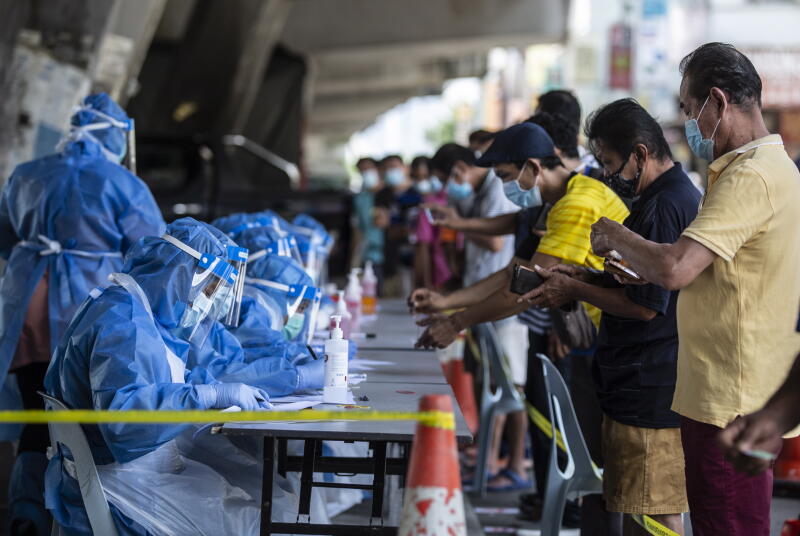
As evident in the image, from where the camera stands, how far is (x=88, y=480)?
335 centimetres

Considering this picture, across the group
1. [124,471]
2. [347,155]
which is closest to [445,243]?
[124,471]

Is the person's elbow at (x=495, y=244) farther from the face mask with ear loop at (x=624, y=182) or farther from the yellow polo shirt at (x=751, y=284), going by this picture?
the yellow polo shirt at (x=751, y=284)

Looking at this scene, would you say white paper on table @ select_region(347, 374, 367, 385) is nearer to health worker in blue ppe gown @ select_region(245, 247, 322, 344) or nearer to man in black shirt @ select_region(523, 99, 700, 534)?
health worker in blue ppe gown @ select_region(245, 247, 322, 344)

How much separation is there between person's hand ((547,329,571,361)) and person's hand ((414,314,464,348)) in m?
0.46

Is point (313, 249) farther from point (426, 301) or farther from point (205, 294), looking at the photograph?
point (205, 294)

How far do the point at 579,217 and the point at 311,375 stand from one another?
3.86 feet

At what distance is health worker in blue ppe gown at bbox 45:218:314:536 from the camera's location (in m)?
3.34

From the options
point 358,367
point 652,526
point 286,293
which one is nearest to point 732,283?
point 652,526

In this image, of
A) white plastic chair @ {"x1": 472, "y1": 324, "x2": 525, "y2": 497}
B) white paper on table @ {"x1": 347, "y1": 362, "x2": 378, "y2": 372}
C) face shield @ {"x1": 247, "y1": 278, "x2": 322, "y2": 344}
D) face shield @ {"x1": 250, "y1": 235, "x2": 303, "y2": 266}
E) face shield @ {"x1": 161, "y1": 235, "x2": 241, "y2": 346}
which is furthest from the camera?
white plastic chair @ {"x1": 472, "y1": 324, "x2": 525, "y2": 497}

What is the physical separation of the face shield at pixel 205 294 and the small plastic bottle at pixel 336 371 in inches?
15.3

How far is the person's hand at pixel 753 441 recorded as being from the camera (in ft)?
8.14

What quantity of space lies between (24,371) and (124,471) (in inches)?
68.5

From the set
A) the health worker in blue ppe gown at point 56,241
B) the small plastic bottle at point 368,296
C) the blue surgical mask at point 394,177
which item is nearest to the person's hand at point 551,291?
the health worker in blue ppe gown at point 56,241

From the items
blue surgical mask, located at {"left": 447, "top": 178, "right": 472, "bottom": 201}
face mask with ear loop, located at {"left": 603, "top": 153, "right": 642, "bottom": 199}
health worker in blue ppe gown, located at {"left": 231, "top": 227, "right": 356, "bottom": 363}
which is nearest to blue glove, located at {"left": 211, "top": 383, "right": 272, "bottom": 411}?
health worker in blue ppe gown, located at {"left": 231, "top": 227, "right": 356, "bottom": 363}
